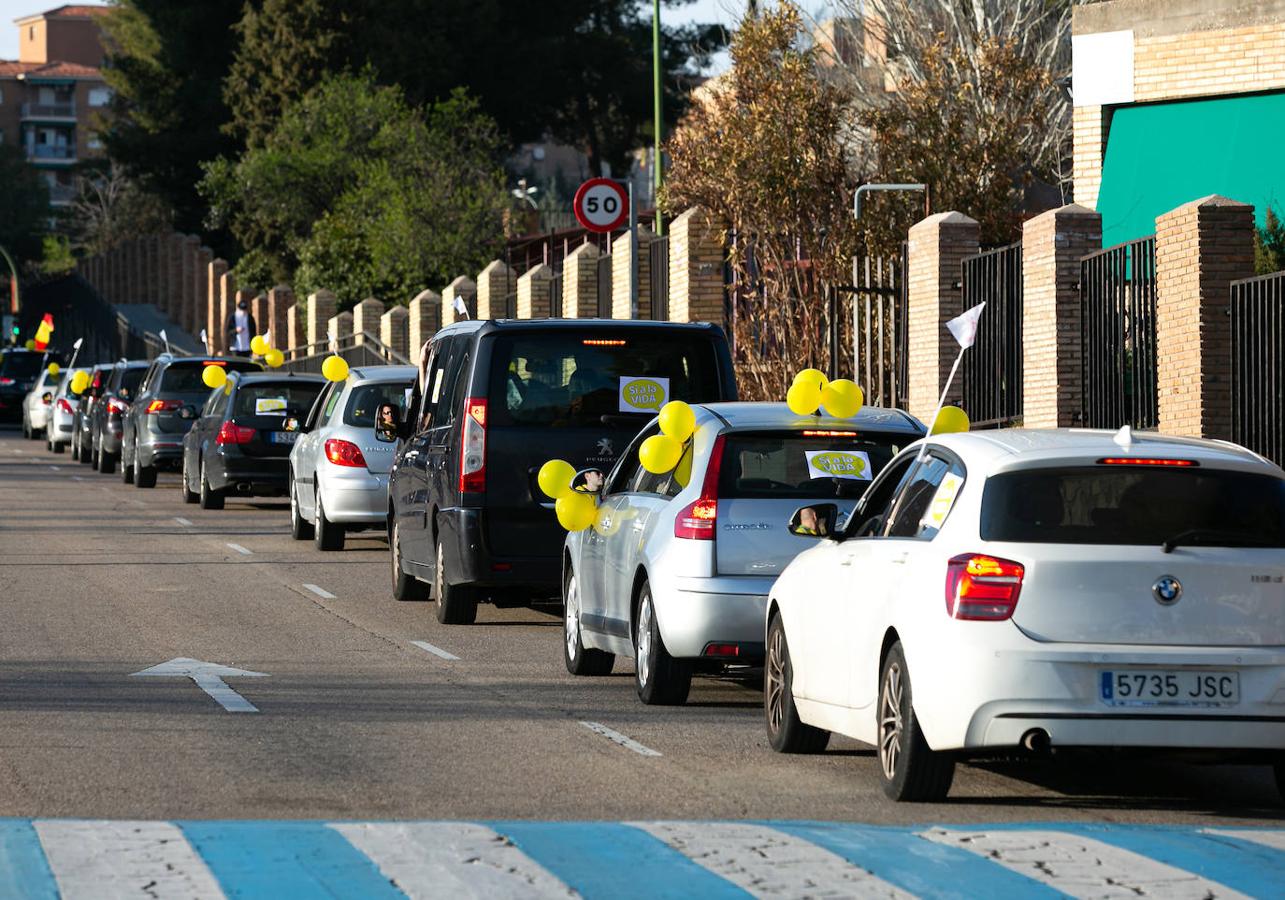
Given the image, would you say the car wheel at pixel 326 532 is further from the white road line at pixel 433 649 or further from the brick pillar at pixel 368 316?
the brick pillar at pixel 368 316

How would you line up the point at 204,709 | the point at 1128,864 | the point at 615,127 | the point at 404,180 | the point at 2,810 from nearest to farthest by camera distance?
the point at 1128,864
the point at 2,810
the point at 204,709
the point at 404,180
the point at 615,127

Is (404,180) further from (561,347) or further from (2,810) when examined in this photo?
(2,810)

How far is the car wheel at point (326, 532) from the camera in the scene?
23.7 metres

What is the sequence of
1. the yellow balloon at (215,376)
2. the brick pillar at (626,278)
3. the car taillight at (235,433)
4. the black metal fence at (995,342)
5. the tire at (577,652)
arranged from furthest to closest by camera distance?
the brick pillar at (626,278) → the yellow balloon at (215,376) → the car taillight at (235,433) → the black metal fence at (995,342) → the tire at (577,652)

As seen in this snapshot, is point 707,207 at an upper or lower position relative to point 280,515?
upper

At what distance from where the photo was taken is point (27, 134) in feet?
614

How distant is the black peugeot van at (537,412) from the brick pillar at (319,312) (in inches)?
1582

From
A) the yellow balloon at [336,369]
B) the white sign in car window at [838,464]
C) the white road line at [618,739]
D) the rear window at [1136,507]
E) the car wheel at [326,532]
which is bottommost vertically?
the white road line at [618,739]

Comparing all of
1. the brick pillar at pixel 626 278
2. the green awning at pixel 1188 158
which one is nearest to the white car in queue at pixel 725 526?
the green awning at pixel 1188 158

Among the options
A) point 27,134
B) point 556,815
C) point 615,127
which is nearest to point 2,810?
point 556,815

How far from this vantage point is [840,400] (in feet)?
41.8

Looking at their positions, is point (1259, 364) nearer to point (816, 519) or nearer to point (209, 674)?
point (209, 674)

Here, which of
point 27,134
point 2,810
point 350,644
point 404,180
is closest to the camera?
point 2,810

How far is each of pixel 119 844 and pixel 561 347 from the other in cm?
820
